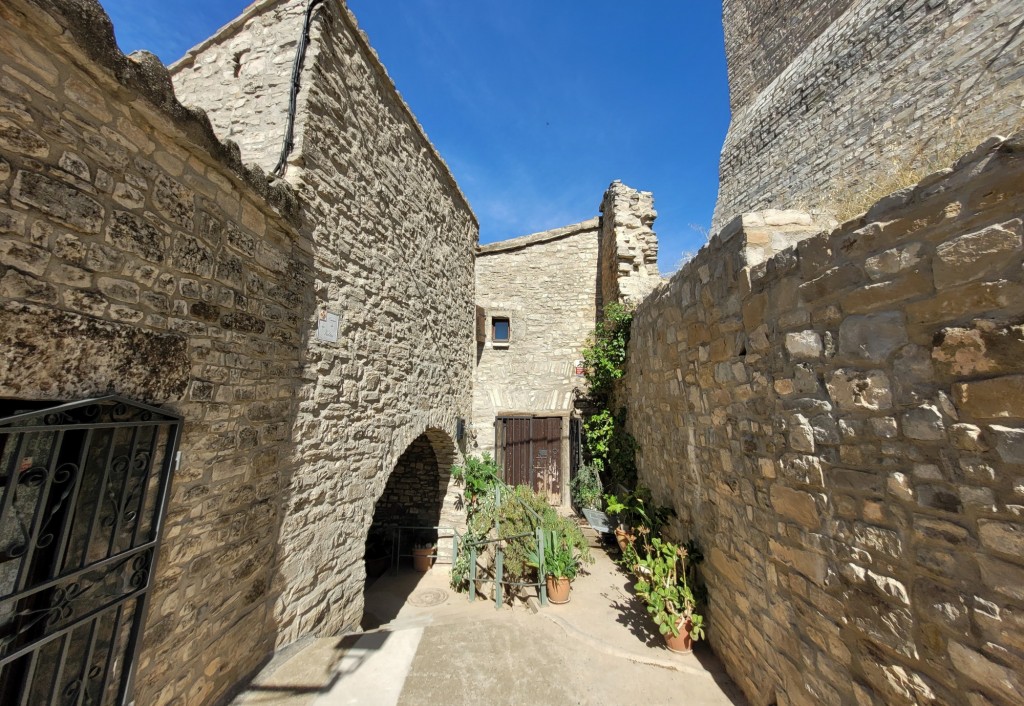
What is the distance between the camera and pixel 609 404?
24.8ft

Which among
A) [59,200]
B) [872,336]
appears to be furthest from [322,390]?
[872,336]

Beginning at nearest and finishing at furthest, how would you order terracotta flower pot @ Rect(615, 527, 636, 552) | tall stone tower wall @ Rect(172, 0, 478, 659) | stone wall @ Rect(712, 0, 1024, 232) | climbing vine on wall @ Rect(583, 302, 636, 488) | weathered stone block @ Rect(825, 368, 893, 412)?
weathered stone block @ Rect(825, 368, 893, 412)
tall stone tower wall @ Rect(172, 0, 478, 659)
terracotta flower pot @ Rect(615, 527, 636, 552)
stone wall @ Rect(712, 0, 1024, 232)
climbing vine on wall @ Rect(583, 302, 636, 488)

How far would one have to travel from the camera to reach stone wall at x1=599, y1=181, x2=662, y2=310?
7520 mm

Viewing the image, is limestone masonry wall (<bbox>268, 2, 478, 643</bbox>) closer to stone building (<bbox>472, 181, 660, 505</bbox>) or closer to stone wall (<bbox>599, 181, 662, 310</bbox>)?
stone building (<bbox>472, 181, 660, 505</bbox>)

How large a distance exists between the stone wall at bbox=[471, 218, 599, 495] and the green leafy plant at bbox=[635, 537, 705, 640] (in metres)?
4.27

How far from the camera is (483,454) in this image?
7668 mm

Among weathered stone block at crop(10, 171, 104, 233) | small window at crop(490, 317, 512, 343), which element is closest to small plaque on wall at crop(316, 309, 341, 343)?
weathered stone block at crop(10, 171, 104, 233)

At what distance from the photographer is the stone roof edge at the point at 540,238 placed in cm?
865

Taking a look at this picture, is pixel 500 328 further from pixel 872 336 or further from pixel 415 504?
pixel 872 336

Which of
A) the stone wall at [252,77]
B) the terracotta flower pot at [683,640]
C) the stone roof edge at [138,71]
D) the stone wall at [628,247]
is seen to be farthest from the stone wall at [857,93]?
the stone wall at [252,77]

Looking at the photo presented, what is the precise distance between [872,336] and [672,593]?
2.72 metres

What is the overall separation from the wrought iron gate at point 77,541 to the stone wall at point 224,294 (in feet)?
0.42

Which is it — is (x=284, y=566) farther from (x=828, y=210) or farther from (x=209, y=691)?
(x=828, y=210)

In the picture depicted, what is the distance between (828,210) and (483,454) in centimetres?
627
